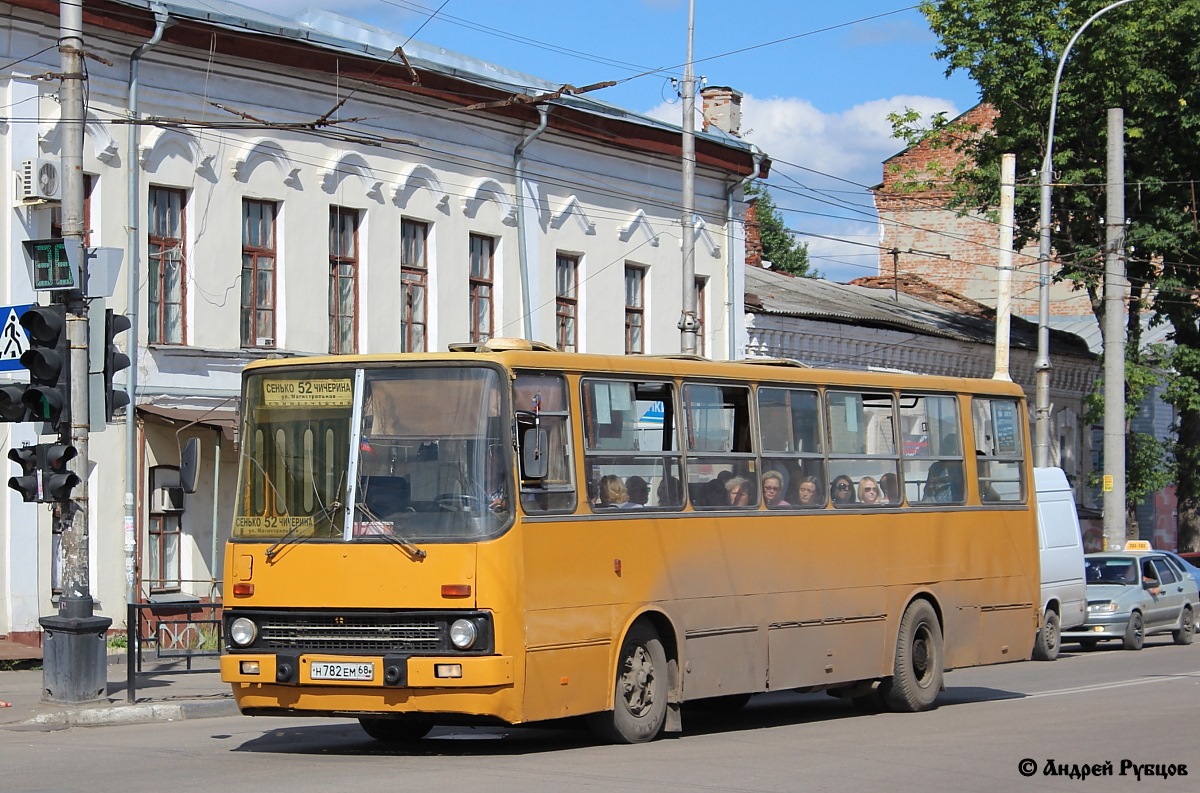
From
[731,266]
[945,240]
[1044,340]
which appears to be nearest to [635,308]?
[731,266]

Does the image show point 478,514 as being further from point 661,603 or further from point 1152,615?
point 1152,615

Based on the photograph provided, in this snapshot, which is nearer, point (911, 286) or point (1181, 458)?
point (1181, 458)

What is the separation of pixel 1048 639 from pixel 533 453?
A: 14970 mm

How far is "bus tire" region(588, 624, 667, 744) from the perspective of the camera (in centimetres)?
1232

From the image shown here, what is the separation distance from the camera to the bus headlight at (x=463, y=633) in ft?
36.7

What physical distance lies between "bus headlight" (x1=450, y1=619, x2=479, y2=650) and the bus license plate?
574 millimetres

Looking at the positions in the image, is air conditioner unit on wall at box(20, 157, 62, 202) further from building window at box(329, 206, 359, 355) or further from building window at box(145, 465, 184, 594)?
building window at box(329, 206, 359, 355)

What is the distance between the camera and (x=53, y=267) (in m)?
15.6

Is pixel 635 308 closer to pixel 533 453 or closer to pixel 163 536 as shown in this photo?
pixel 163 536

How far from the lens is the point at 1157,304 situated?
125ft

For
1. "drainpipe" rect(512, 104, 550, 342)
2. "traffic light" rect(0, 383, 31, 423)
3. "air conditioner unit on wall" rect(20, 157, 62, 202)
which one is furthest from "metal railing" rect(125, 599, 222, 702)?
"drainpipe" rect(512, 104, 550, 342)

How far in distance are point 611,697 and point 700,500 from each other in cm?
186

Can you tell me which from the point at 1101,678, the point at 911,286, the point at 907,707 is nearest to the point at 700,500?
the point at 907,707

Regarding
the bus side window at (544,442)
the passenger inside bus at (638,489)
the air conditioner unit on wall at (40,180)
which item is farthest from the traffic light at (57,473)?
the air conditioner unit on wall at (40,180)
